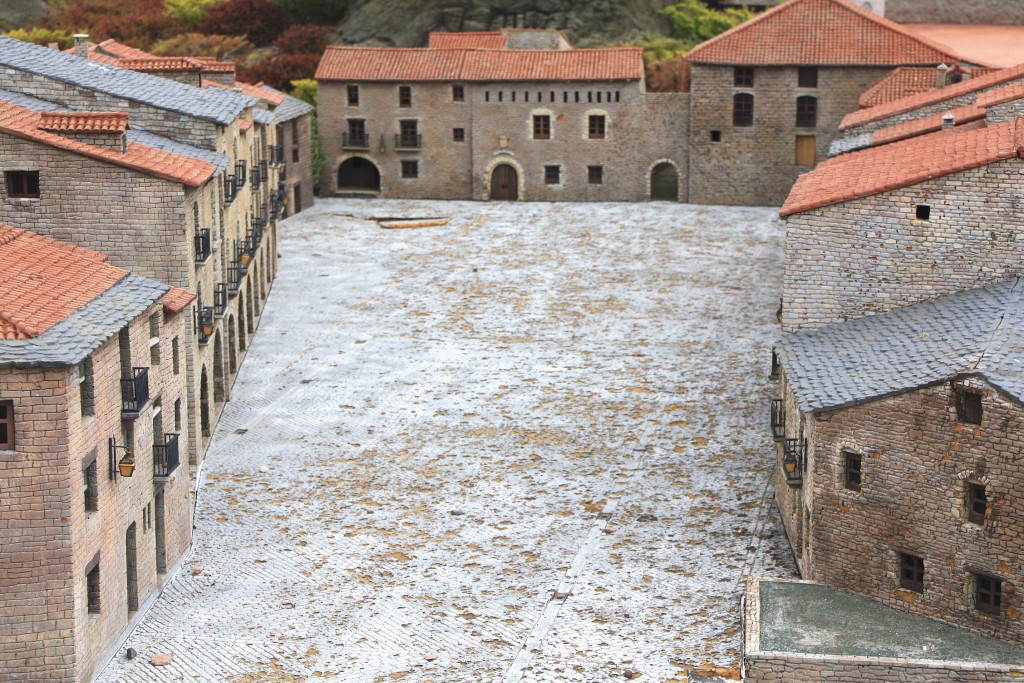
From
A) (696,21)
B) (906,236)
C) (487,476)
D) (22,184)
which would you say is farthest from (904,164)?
(696,21)

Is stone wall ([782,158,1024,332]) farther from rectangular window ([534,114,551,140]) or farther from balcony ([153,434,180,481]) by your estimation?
rectangular window ([534,114,551,140])

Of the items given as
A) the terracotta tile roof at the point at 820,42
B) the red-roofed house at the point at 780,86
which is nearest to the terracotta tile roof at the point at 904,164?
the terracotta tile roof at the point at 820,42

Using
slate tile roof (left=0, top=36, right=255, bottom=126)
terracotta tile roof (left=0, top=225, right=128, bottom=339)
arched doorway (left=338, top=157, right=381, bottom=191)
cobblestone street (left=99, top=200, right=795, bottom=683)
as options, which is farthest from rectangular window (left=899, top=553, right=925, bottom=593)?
arched doorway (left=338, top=157, right=381, bottom=191)

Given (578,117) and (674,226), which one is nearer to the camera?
(674,226)

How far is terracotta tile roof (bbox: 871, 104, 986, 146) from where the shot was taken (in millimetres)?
49656

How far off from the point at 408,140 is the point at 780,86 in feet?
62.9

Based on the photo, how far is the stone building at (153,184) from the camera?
42.1m

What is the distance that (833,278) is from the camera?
3994 cm

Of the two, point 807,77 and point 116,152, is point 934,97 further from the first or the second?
point 116,152

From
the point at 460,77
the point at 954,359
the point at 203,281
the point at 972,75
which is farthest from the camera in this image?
the point at 460,77

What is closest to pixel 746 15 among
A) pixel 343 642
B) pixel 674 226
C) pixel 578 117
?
pixel 578 117

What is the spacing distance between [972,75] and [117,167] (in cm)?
4085

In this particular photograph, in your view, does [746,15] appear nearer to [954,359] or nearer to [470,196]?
[470,196]

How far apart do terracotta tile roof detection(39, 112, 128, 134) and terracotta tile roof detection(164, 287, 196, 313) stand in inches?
179
